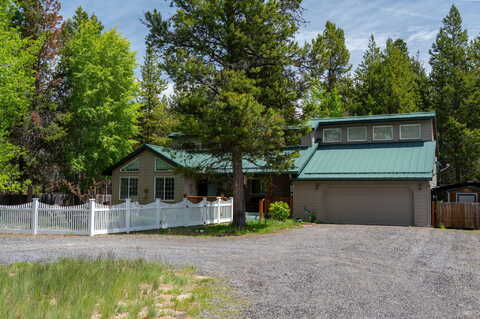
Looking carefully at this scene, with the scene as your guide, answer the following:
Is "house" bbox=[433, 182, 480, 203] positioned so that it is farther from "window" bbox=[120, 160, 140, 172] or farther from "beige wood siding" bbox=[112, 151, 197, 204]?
"window" bbox=[120, 160, 140, 172]

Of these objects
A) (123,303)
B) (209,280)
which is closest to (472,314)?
(209,280)

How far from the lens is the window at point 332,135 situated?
28.4m

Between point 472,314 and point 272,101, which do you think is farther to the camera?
point 272,101

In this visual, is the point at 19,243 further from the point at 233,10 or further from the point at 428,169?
the point at 428,169

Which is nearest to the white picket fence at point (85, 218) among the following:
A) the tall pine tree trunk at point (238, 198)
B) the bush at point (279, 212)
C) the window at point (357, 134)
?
the tall pine tree trunk at point (238, 198)

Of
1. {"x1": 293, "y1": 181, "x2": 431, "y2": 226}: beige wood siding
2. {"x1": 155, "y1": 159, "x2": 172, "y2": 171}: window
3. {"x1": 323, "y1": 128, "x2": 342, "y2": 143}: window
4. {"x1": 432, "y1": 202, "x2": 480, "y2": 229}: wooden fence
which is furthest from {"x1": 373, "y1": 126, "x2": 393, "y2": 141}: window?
{"x1": 155, "y1": 159, "x2": 172, "y2": 171}: window

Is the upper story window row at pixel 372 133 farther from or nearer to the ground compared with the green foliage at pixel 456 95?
nearer to the ground

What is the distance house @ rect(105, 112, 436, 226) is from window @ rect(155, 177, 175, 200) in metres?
0.06

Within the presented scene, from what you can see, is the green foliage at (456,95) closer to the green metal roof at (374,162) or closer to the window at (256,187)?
the green metal roof at (374,162)

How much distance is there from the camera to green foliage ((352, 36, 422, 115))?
42.8m

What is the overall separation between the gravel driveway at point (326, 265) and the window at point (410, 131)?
31.8 feet

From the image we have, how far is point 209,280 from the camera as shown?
27.4 feet

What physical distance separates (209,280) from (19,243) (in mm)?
9018

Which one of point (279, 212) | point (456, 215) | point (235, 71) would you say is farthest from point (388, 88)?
point (235, 71)
